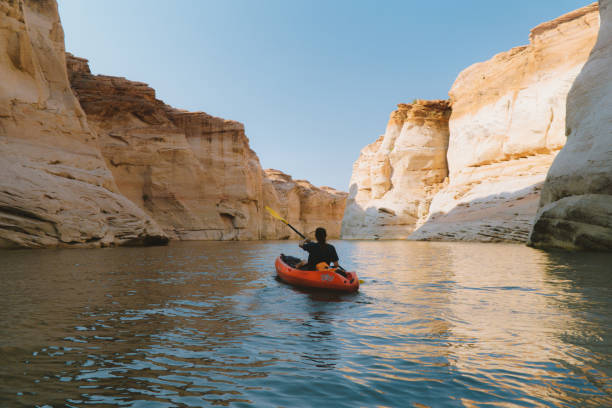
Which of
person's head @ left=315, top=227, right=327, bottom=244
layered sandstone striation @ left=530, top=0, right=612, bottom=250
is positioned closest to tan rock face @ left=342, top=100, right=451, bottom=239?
layered sandstone striation @ left=530, top=0, right=612, bottom=250

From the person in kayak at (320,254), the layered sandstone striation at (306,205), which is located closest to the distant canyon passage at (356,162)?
the layered sandstone striation at (306,205)

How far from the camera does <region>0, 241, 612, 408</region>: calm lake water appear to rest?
279cm

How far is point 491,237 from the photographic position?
23984 mm

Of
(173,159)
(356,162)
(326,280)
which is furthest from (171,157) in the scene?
(326,280)

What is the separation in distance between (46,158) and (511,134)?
2973 centimetres

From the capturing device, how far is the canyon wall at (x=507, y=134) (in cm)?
2566

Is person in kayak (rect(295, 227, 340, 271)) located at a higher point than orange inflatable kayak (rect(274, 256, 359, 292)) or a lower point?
higher

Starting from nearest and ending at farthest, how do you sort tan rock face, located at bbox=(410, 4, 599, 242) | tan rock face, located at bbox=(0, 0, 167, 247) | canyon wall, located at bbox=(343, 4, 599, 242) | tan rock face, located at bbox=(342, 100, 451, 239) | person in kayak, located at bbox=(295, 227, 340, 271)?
person in kayak, located at bbox=(295, 227, 340, 271)
tan rock face, located at bbox=(0, 0, 167, 247)
tan rock face, located at bbox=(410, 4, 599, 242)
canyon wall, located at bbox=(343, 4, 599, 242)
tan rock face, located at bbox=(342, 100, 451, 239)

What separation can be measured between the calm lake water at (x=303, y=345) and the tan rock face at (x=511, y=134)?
19300 mm

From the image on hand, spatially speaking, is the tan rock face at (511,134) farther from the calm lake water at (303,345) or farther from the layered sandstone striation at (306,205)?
the layered sandstone striation at (306,205)

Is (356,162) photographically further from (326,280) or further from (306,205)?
(326,280)

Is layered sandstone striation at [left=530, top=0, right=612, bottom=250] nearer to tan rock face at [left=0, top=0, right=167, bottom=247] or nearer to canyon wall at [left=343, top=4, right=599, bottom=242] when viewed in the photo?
canyon wall at [left=343, top=4, right=599, bottom=242]

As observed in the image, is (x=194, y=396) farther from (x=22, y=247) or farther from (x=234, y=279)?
(x=22, y=247)

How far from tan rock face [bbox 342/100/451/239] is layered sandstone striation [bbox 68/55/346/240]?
12292 mm
